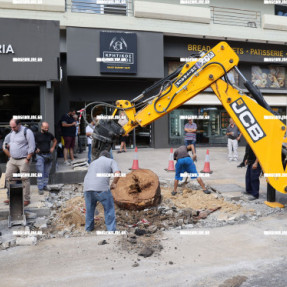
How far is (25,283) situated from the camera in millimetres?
4086

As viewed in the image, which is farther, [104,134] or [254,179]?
[254,179]

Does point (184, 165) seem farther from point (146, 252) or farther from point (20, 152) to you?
point (20, 152)

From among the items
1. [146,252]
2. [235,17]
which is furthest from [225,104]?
[235,17]

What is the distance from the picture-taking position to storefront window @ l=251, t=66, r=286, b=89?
67.7 ft

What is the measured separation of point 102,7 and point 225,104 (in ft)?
41.1

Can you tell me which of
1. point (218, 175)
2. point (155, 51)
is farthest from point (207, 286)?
point (155, 51)

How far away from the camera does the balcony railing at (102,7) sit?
16844 millimetres

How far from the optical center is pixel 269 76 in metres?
20.9

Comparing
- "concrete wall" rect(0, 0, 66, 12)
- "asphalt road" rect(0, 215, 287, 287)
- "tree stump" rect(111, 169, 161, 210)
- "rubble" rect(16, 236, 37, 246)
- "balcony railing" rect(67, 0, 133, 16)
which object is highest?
"balcony railing" rect(67, 0, 133, 16)

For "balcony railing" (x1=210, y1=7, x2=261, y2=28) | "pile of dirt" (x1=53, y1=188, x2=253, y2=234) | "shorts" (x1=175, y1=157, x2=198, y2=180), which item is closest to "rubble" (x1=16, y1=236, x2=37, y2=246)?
"pile of dirt" (x1=53, y1=188, x2=253, y2=234)

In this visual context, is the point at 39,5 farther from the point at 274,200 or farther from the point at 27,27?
the point at 274,200

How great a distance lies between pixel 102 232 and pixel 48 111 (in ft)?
20.1

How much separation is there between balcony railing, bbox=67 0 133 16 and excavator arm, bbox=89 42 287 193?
12189 millimetres

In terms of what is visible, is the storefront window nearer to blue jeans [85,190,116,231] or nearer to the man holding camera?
the man holding camera
